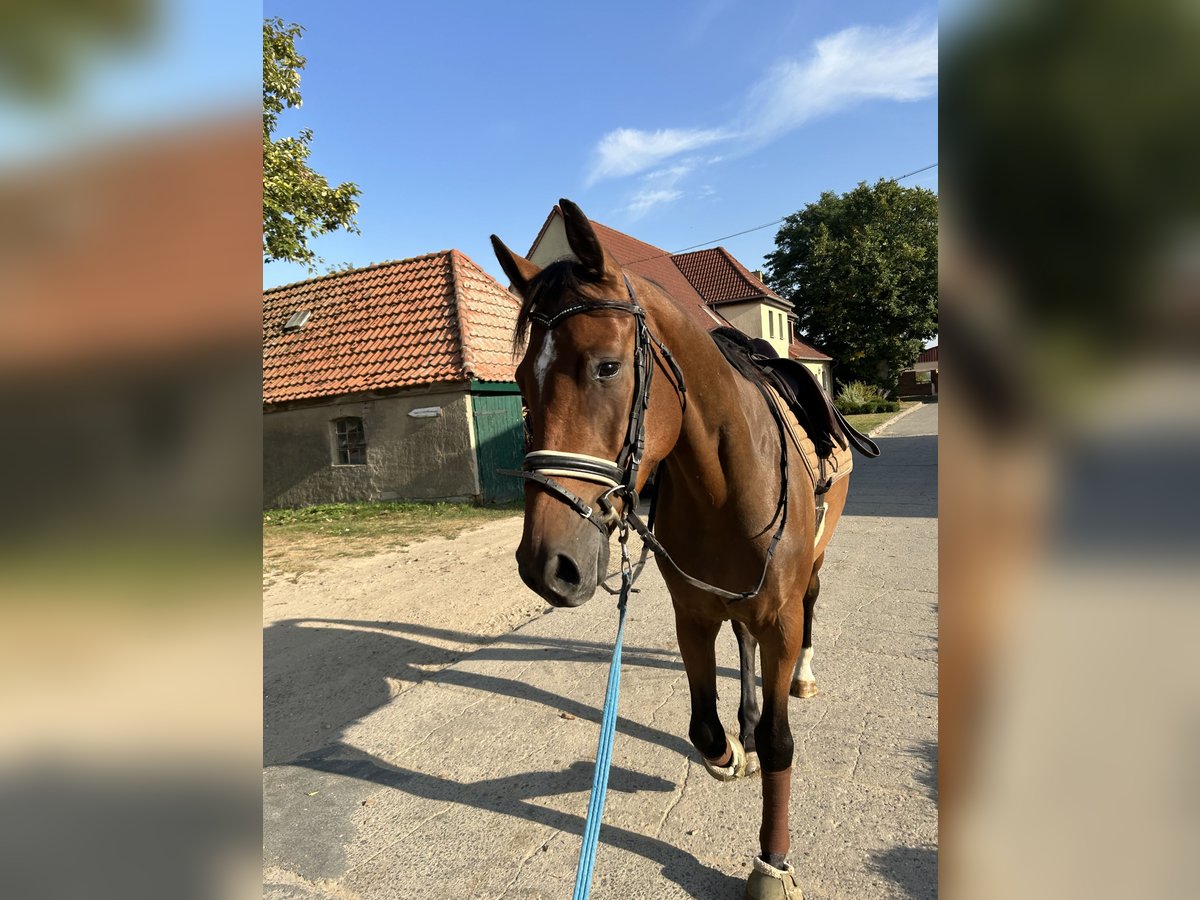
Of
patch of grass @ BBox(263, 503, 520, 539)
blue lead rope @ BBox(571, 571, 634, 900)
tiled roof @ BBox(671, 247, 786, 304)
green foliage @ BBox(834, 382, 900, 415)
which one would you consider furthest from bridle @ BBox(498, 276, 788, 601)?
green foliage @ BBox(834, 382, 900, 415)

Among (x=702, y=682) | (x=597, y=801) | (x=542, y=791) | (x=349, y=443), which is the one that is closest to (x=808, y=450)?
(x=702, y=682)

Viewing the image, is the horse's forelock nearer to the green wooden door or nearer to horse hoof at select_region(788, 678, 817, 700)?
horse hoof at select_region(788, 678, 817, 700)

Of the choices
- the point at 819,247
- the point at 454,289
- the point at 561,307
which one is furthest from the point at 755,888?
the point at 819,247

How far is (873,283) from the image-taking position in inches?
1361

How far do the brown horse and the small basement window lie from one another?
11.8m

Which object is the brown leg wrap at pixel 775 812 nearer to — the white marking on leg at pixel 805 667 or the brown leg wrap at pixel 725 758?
the brown leg wrap at pixel 725 758

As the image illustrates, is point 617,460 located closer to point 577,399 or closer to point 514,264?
point 577,399

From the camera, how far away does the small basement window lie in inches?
525

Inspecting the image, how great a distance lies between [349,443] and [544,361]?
1275 cm
